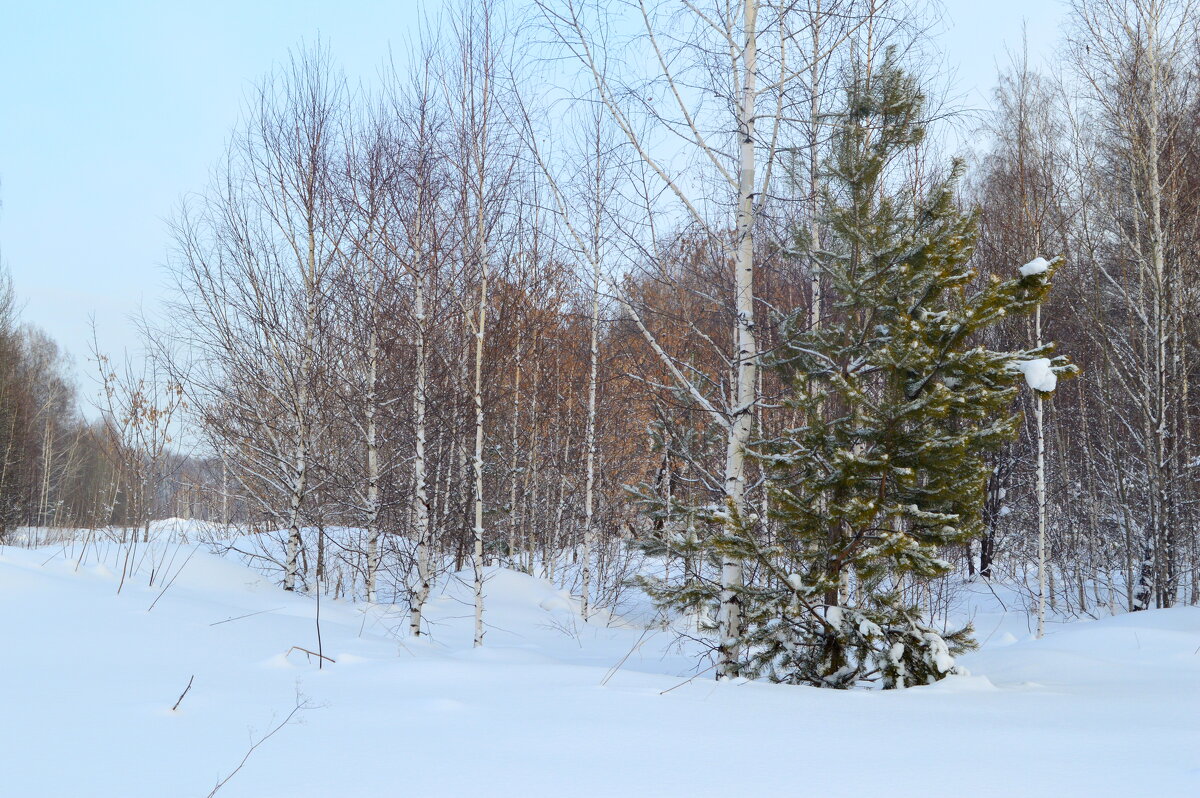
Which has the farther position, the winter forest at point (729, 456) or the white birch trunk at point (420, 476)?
the white birch trunk at point (420, 476)

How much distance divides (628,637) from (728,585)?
6229mm

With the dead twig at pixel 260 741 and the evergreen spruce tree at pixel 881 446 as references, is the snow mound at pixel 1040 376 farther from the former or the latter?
the dead twig at pixel 260 741

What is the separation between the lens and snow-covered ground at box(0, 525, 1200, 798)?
240 centimetres

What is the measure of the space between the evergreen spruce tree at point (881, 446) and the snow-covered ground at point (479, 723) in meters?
0.58

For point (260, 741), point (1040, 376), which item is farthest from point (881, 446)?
point (260, 741)

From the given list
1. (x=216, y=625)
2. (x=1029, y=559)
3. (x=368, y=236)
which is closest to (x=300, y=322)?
(x=368, y=236)

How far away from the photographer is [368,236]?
9.54 meters

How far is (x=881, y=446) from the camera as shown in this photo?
5.10 meters

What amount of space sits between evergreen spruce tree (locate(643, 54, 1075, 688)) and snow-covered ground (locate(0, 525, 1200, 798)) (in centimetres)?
58

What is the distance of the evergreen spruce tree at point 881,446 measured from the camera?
491cm

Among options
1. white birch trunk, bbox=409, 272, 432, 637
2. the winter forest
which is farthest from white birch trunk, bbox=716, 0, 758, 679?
white birch trunk, bbox=409, 272, 432, 637

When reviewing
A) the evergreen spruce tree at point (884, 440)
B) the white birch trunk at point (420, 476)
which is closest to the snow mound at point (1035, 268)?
the evergreen spruce tree at point (884, 440)

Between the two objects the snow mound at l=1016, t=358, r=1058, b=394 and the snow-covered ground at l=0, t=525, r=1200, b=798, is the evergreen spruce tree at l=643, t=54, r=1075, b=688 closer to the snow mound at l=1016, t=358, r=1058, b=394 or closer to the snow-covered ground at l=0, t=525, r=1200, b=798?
the snow mound at l=1016, t=358, r=1058, b=394

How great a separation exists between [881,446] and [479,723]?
3298mm
